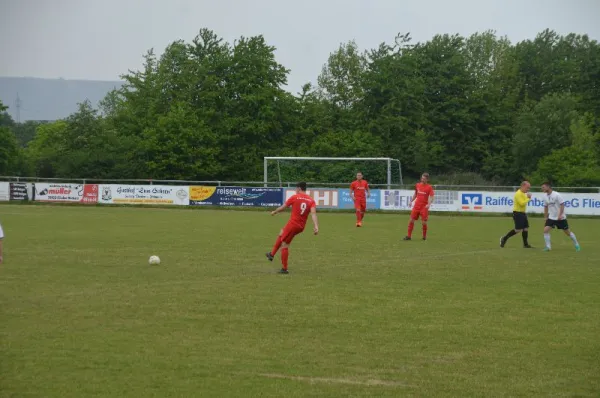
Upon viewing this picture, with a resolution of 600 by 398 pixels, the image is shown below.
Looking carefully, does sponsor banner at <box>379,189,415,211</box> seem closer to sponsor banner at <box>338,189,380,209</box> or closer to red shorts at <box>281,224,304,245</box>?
sponsor banner at <box>338,189,380,209</box>

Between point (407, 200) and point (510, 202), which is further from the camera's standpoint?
point (407, 200)

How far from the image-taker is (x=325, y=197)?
44094 millimetres

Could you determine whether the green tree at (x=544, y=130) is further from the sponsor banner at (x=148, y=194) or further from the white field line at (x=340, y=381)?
the white field line at (x=340, y=381)

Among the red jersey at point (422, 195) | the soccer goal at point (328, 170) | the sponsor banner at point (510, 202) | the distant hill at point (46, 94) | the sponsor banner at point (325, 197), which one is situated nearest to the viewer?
the red jersey at point (422, 195)

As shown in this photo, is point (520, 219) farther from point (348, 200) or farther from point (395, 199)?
point (348, 200)

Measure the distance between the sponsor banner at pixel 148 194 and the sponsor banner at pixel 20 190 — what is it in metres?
4.33

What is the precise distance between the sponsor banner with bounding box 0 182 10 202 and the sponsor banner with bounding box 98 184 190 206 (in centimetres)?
569

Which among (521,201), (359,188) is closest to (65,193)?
(359,188)

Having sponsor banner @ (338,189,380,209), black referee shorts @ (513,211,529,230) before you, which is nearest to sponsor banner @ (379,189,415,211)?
sponsor banner @ (338,189,380,209)

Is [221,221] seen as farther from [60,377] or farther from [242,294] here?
[60,377]

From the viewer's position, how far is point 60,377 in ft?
24.8

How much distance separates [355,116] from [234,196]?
2593 cm

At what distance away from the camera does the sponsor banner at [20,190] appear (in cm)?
4684

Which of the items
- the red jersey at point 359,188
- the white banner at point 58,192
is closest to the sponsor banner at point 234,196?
the white banner at point 58,192
